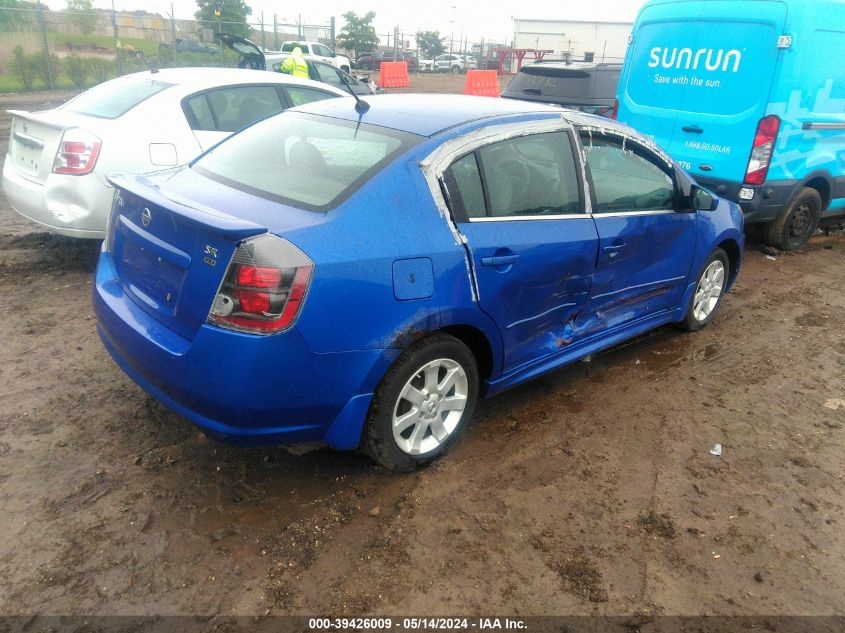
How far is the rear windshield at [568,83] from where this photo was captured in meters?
9.04

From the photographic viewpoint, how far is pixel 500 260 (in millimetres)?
3094

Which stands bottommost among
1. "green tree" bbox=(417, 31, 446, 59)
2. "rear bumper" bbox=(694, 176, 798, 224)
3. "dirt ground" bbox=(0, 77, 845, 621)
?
"dirt ground" bbox=(0, 77, 845, 621)

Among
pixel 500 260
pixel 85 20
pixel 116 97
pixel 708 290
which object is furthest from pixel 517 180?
pixel 85 20

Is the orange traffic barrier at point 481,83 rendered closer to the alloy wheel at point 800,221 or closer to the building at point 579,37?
the alloy wheel at point 800,221

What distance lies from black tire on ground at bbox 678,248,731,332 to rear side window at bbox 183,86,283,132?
11.9 ft

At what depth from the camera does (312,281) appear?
2473mm

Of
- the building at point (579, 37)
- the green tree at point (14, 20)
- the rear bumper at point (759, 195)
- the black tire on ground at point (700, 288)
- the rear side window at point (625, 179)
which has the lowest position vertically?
the black tire on ground at point (700, 288)

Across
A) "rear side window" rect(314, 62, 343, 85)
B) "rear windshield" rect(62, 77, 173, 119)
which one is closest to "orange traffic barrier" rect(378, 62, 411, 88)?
"rear side window" rect(314, 62, 343, 85)

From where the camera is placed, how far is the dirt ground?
248 cm

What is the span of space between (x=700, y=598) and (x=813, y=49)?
557 cm

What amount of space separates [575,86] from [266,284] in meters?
7.81

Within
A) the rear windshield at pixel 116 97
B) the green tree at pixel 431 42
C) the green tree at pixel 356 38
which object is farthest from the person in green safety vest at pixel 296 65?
the green tree at pixel 431 42

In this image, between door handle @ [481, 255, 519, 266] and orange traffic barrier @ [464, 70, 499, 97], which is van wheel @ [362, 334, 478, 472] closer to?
door handle @ [481, 255, 519, 266]

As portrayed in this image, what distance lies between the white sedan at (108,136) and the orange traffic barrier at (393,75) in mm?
22023
